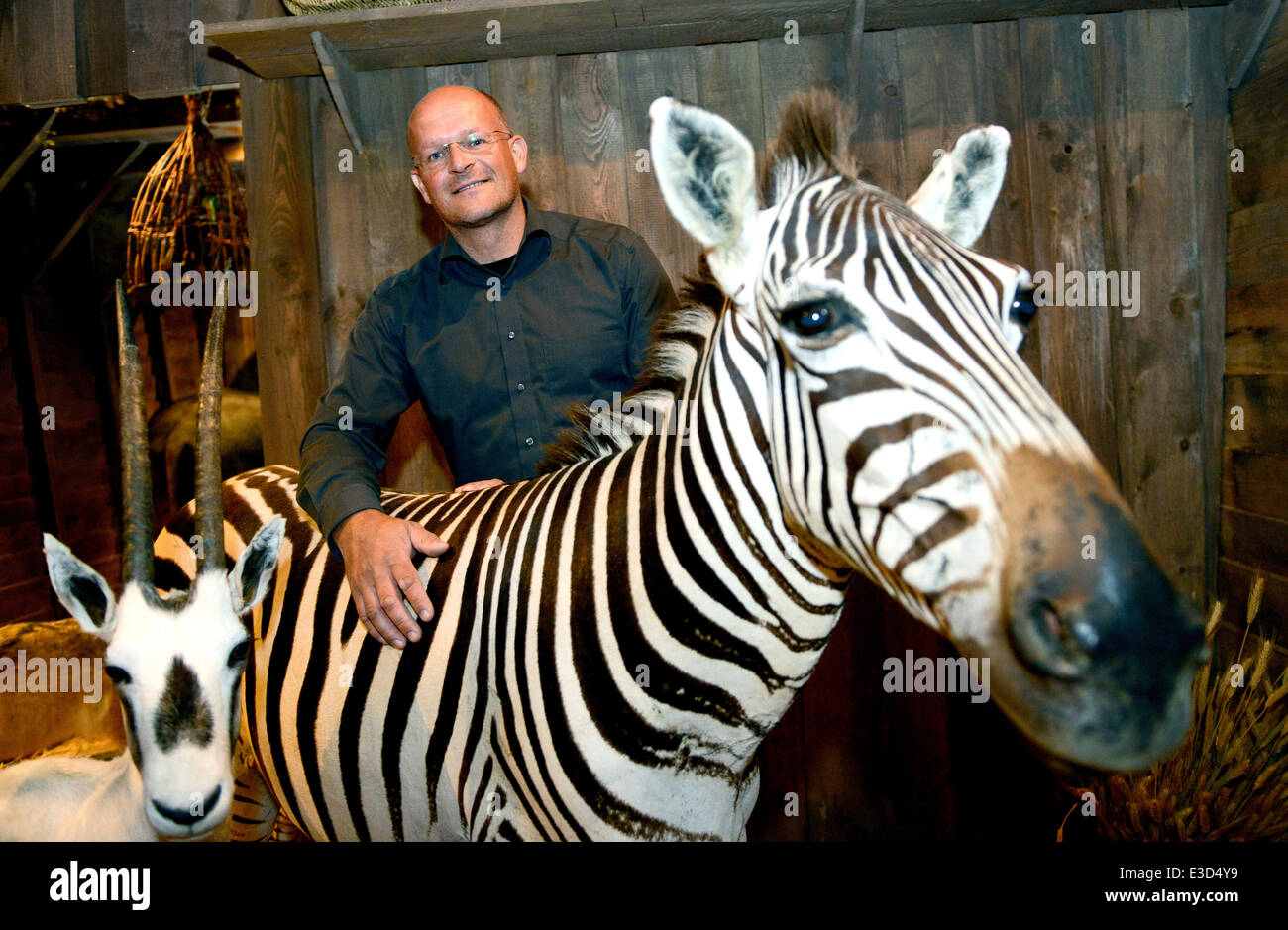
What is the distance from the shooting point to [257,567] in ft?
3.59

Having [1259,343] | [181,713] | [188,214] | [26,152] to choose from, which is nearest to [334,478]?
[181,713]

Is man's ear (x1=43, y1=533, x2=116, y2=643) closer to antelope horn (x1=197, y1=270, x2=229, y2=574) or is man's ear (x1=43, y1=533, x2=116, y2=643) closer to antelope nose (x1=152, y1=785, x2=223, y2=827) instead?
antelope horn (x1=197, y1=270, x2=229, y2=574)

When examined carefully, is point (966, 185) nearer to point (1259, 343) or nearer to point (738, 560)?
point (738, 560)

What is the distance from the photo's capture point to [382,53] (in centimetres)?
224

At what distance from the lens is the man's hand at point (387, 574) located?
1.26 metres

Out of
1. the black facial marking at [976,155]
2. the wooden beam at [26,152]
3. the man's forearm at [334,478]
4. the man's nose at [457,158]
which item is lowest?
the man's forearm at [334,478]

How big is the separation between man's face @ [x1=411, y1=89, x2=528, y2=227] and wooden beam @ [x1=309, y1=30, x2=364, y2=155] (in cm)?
69

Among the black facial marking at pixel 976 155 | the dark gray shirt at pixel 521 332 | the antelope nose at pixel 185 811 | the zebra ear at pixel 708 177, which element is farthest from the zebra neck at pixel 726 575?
the dark gray shirt at pixel 521 332

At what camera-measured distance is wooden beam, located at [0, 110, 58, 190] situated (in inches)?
73.0

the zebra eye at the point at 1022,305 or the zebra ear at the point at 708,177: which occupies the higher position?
the zebra ear at the point at 708,177

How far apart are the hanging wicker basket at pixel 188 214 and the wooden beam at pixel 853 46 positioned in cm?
192

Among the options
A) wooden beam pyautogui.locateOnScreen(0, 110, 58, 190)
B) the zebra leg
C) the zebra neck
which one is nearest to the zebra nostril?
the zebra neck

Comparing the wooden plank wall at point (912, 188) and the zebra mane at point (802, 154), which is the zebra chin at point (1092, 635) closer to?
the zebra mane at point (802, 154)
